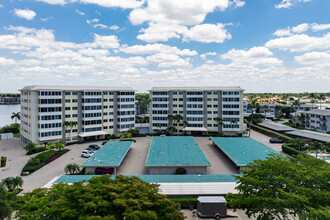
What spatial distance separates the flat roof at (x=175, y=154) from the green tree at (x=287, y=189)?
63.1 ft

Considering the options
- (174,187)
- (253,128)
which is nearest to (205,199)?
(174,187)

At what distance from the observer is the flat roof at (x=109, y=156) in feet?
131

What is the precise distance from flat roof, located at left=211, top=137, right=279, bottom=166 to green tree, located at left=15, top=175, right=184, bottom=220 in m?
27.4

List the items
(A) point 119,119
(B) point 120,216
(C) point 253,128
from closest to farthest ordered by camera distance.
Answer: (B) point 120,216 → (A) point 119,119 → (C) point 253,128

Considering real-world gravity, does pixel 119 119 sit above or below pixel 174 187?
above

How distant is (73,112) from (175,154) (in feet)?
126

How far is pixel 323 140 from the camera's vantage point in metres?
59.3

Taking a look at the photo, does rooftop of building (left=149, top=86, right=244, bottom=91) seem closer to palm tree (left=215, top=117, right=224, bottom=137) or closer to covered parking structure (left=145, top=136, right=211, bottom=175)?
palm tree (left=215, top=117, right=224, bottom=137)

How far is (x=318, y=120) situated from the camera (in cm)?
8488

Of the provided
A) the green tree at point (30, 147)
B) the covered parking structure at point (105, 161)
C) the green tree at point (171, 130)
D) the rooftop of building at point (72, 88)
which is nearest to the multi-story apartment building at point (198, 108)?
the green tree at point (171, 130)

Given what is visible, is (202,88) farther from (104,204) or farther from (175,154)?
(104,204)

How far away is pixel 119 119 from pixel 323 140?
6258 centimetres

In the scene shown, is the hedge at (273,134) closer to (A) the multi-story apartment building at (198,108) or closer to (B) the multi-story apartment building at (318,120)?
(A) the multi-story apartment building at (198,108)

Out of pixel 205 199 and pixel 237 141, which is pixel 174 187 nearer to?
pixel 205 199
